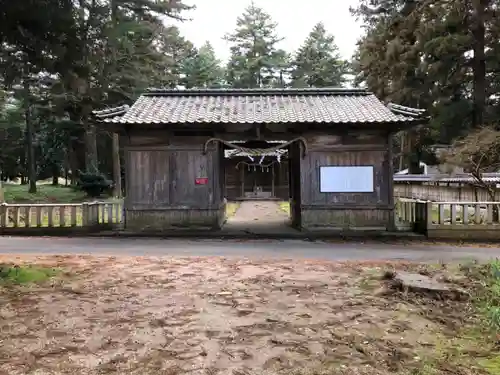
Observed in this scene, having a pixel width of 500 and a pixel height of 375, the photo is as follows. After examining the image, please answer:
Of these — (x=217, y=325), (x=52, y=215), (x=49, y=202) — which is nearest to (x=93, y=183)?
(x=49, y=202)

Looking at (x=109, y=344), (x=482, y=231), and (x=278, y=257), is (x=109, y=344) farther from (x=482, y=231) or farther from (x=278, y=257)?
(x=482, y=231)

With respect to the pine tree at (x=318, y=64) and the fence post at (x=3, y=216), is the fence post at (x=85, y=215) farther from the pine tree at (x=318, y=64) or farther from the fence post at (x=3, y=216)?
the pine tree at (x=318, y=64)

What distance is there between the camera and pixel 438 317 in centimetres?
454

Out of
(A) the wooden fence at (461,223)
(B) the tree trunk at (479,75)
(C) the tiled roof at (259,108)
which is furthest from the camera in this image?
(B) the tree trunk at (479,75)

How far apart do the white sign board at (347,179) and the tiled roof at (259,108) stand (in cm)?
139

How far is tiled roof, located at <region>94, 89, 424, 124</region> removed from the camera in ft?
40.4

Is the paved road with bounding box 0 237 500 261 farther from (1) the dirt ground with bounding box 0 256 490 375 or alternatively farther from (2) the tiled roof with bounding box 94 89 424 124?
(2) the tiled roof with bounding box 94 89 424 124

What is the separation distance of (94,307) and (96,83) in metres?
19.3

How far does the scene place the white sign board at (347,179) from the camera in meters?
12.5

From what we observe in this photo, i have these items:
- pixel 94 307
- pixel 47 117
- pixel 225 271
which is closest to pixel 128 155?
pixel 225 271

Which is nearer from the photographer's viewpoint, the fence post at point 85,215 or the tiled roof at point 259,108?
the tiled roof at point 259,108

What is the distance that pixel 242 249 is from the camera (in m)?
9.90

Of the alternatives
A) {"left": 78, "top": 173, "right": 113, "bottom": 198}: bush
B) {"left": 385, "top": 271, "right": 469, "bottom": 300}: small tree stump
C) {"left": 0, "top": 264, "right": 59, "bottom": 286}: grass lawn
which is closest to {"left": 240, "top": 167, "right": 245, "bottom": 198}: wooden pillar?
{"left": 78, "top": 173, "right": 113, "bottom": 198}: bush

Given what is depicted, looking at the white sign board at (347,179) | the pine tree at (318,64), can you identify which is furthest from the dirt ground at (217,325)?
the pine tree at (318,64)
